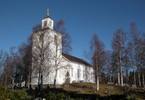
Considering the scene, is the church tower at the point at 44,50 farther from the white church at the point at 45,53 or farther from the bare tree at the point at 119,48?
the bare tree at the point at 119,48

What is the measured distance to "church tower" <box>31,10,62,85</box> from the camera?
39.2m

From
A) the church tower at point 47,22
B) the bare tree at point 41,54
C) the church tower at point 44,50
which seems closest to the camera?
the bare tree at point 41,54

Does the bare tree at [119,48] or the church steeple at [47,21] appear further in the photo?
the church steeple at [47,21]

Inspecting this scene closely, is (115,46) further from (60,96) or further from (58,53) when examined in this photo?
(60,96)

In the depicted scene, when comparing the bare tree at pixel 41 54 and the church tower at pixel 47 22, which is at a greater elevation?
the church tower at pixel 47 22

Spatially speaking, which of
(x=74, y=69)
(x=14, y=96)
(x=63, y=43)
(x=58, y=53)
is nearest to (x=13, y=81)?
(x=74, y=69)

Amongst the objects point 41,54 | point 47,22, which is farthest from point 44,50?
point 47,22

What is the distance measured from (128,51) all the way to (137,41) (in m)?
2.62

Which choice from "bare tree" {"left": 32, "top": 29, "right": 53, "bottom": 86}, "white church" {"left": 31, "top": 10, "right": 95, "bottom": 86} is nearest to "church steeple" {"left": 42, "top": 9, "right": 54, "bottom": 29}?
"white church" {"left": 31, "top": 10, "right": 95, "bottom": 86}

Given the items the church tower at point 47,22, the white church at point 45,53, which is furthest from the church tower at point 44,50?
the church tower at point 47,22

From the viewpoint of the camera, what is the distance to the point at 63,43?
40.0 m

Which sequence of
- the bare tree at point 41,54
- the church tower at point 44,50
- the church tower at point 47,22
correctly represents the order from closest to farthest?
the bare tree at point 41,54, the church tower at point 44,50, the church tower at point 47,22

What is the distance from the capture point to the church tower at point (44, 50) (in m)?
39.2

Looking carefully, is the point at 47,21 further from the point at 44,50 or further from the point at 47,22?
the point at 44,50
